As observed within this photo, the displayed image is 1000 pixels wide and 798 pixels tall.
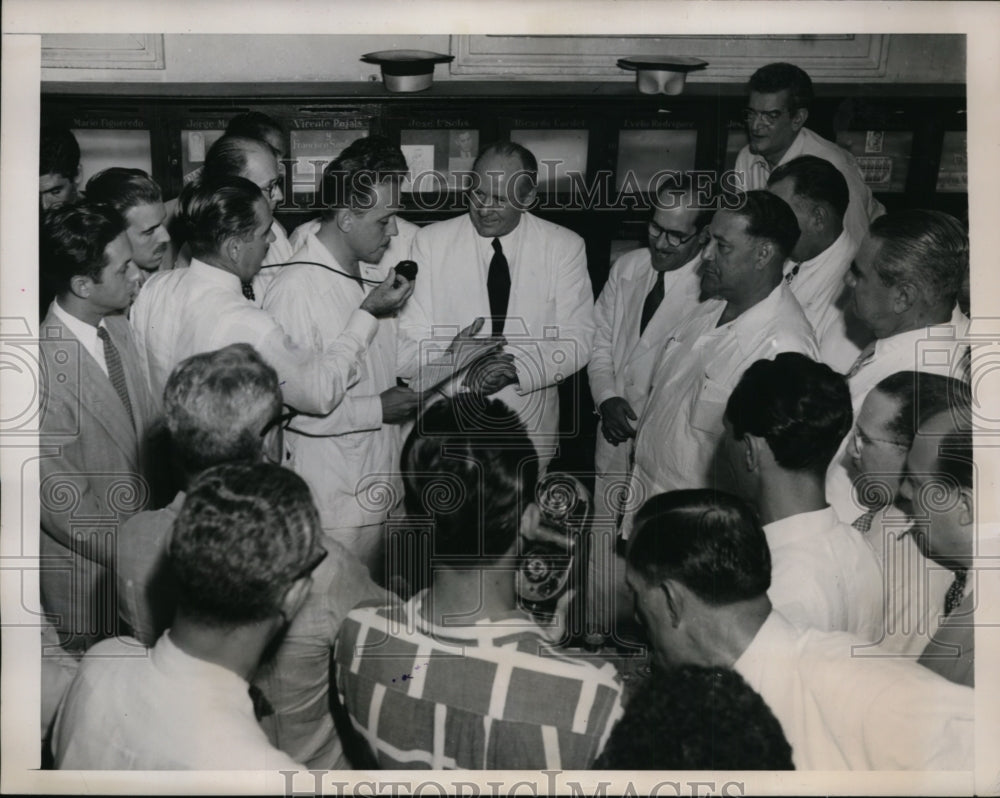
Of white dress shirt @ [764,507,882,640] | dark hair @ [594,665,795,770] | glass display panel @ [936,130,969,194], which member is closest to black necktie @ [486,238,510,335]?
white dress shirt @ [764,507,882,640]

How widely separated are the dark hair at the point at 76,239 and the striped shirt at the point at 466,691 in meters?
0.93

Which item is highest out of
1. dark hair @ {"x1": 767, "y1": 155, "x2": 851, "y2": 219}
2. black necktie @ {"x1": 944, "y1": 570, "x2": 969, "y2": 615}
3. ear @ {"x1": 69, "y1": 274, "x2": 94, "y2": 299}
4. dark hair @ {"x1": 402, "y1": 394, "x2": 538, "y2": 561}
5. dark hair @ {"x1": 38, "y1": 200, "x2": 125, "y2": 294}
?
dark hair @ {"x1": 767, "y1": 155, "x2": 851, "y2": 219}

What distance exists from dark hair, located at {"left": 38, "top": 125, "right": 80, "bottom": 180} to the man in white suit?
0.74 meters

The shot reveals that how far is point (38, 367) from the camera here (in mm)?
2256

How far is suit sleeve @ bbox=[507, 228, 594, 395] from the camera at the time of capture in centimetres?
228

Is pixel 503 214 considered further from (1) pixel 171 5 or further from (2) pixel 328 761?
(2) pixel 328 761

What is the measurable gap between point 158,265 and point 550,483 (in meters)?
0.96

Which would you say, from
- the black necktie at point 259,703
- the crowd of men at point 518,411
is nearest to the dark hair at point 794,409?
the crowd of men at point 518,411

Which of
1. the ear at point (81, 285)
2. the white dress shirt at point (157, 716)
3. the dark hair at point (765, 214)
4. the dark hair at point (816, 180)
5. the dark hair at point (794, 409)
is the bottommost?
the white dress shirt at point (157, 716)

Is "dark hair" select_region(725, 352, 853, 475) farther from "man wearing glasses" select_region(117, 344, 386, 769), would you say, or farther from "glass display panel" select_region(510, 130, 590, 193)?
"man wearing glasses" select_region(117, 344, 386, 769)

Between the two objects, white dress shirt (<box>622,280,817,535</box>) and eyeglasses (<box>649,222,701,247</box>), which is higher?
eyeglasses (<box>649,222,701,247</box>)

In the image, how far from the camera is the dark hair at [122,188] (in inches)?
87.7

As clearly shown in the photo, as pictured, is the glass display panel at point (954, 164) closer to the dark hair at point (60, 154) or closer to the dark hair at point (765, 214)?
the dark hair at point (765, 214)

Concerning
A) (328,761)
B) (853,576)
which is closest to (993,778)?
(853,576)
